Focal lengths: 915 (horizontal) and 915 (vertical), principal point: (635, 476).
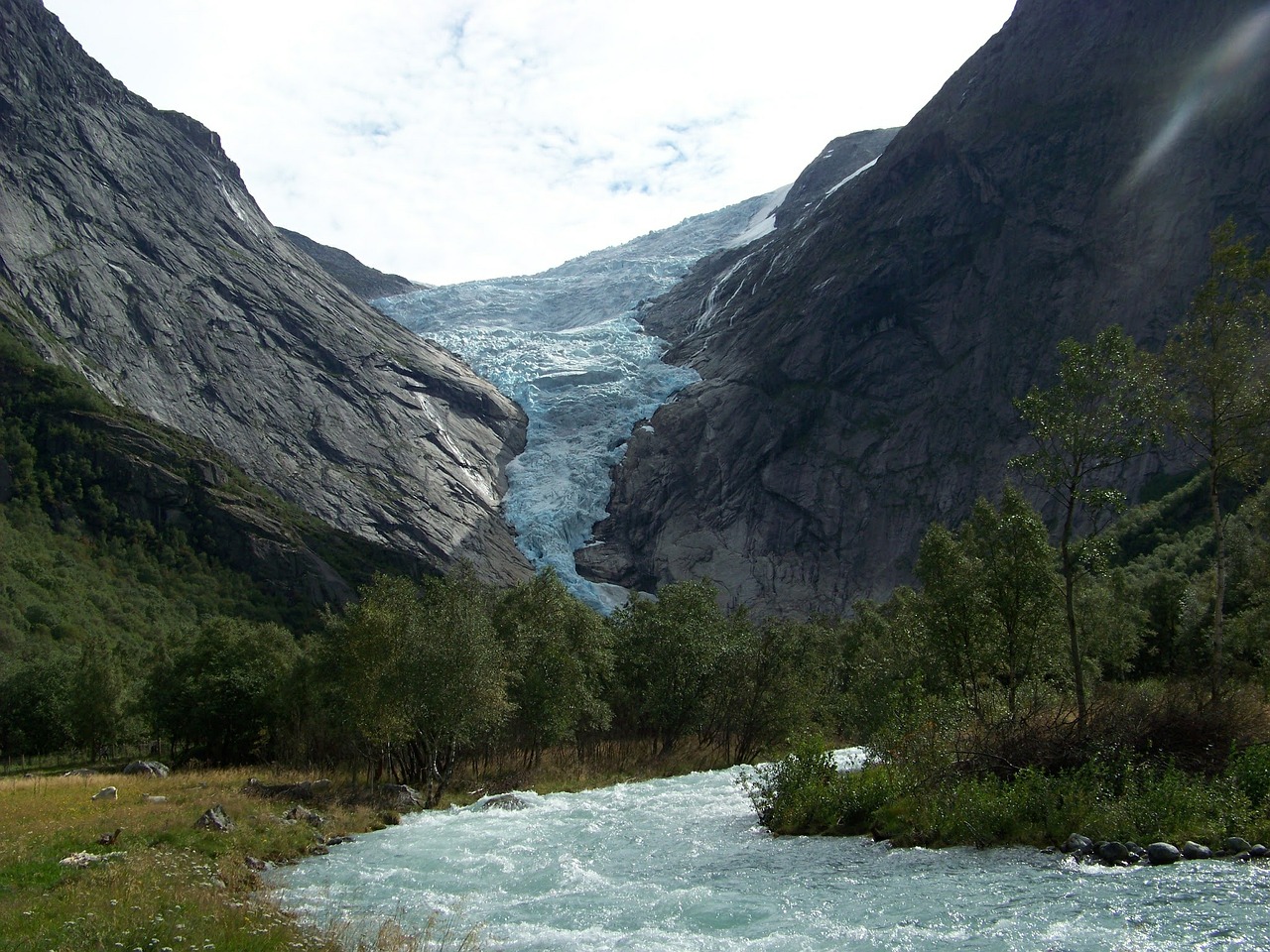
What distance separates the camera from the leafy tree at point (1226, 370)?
2709 cm

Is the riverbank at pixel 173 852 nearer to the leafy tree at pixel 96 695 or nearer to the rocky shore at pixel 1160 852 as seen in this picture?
the rocky shore at pixel 1160 852

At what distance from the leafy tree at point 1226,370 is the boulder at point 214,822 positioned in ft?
97.1

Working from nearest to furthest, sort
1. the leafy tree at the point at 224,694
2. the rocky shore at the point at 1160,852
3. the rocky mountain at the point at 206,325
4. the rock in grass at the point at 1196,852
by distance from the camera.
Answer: the rocky shore at the point at 1160,852
the rock in grass at the point at 1196,852
the leafy tree at the point at 224,694
the rocky mountain at the point at 206,325

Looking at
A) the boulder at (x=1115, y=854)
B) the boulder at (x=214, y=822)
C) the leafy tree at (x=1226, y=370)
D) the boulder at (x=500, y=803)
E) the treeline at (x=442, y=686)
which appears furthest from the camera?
the treeline at (x=442, y=686)

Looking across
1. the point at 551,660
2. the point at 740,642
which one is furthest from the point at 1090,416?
the point at 740,642

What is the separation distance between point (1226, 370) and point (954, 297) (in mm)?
121262

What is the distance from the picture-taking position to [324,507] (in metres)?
122

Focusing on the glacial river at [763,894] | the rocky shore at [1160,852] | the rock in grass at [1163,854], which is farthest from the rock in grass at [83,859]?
the rock in grass at [1163,854]

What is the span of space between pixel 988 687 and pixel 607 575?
105018 millimetres

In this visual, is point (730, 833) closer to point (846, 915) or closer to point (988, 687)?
point (846, 915)

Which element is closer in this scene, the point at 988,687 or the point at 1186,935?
the point at 1186,935

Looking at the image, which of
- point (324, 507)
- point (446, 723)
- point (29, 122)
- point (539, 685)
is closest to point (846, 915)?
point (446, 723)

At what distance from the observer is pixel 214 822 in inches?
1072

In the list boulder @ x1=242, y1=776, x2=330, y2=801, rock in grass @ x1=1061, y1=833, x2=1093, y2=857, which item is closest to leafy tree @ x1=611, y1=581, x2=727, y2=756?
boulder @ x1=242, y1=776, x2=330, y2=801
